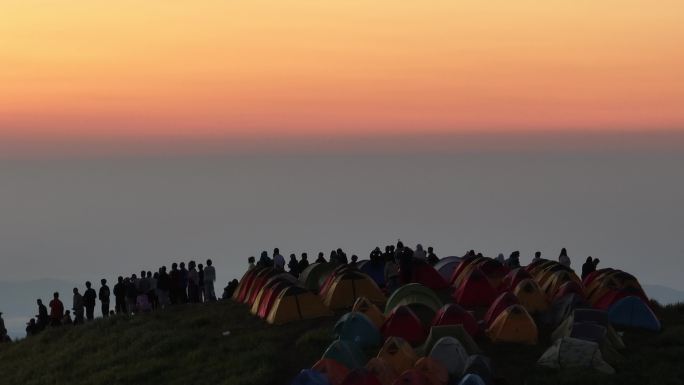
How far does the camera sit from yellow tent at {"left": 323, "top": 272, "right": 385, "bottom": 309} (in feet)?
153

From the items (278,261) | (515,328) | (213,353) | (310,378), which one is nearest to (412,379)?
(310,378)

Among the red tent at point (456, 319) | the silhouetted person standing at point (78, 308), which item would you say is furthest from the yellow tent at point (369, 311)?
the silhouetted person standing at point (78, 308)

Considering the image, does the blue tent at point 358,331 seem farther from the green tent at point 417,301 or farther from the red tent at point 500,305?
the red tent at point 500,305

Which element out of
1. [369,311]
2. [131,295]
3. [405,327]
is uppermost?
[131,295]

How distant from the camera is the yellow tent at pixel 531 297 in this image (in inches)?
1773

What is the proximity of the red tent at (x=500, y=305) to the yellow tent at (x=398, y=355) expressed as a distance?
577cm

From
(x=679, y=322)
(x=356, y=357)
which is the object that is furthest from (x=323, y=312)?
(x=679, y=322)

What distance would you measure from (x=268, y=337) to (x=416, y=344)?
5.90 metres

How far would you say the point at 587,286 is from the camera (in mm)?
47312

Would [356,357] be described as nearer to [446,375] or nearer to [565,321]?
[446,375]

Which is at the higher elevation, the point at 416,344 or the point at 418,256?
the point at 418,256

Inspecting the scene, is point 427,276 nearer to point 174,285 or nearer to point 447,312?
point 174,285

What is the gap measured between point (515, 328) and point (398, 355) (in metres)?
5.90

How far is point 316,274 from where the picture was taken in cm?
5144
